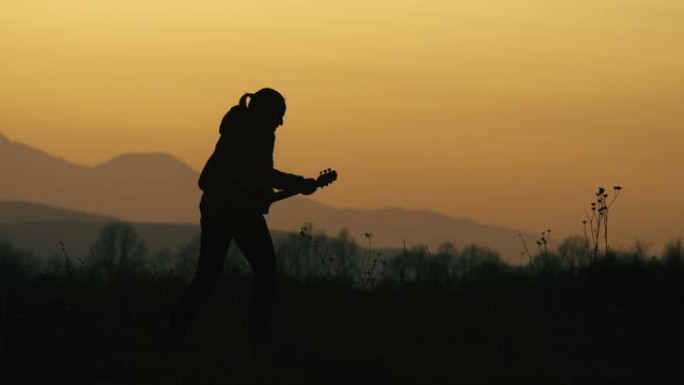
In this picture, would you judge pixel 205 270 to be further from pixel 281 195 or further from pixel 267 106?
pixel 267 106

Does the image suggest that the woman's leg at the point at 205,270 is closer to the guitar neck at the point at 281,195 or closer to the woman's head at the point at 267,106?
the guitar neck at the point at 281,195

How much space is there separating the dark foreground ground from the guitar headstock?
137 cm

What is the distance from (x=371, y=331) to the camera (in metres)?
13.3

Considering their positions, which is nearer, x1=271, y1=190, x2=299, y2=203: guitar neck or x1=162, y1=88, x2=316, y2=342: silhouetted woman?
x1=162, y1=88, x2=316, y2=342: silhouetted woman

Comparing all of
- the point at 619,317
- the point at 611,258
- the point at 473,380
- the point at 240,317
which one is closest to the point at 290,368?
the point at 473,380

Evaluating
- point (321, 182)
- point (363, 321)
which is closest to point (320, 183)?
point (321, 182)

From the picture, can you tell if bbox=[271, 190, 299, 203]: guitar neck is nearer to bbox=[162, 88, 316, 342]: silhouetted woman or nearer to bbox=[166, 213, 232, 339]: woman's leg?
bbox=[162, 88, 316, 342]: silhouetted woman

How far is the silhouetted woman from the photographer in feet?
38.8

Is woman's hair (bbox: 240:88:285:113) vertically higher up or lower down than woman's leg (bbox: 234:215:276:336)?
higher up

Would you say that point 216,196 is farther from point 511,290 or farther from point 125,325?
point 511,290

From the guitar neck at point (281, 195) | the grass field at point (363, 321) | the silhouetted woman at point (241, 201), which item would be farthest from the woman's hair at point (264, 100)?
the grass field at point (363, 321)

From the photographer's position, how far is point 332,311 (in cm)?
1470

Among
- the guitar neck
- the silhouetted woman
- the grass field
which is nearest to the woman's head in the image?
the silhouetted woman

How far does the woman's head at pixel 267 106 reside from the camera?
1181cm
